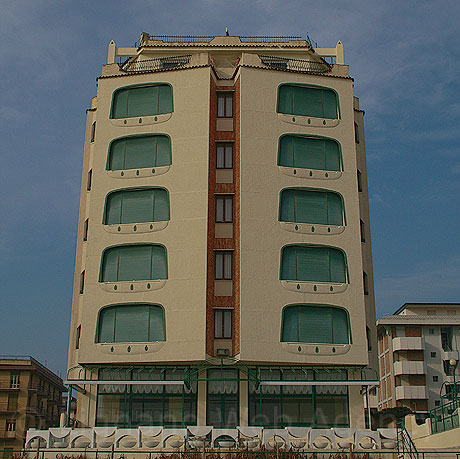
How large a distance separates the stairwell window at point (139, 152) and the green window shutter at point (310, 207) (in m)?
9.96

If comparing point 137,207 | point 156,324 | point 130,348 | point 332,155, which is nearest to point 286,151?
point 332,155

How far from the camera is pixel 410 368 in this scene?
8619 centimetres

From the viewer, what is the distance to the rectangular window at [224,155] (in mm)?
49188

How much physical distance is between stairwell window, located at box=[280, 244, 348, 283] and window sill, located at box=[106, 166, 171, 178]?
10.6m

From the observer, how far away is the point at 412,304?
99312mm

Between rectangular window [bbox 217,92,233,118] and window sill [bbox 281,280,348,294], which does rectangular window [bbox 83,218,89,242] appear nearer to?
rectangular window [bbox 217,92,233,118]

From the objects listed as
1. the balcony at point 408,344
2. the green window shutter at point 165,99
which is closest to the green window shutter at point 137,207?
the green window shutter at point 165,99

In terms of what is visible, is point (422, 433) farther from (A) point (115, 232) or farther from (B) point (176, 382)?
(A) point (115, 232)

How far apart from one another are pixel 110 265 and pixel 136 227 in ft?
10.8

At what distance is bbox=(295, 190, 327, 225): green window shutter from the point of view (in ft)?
156

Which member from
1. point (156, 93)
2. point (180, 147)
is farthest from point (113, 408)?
point (156, 93)

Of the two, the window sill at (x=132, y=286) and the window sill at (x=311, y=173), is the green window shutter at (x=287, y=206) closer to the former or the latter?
the window sill at (x=311, y=173)

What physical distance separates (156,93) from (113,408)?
2354 cm

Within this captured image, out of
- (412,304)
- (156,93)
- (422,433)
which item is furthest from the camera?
(412,304)
